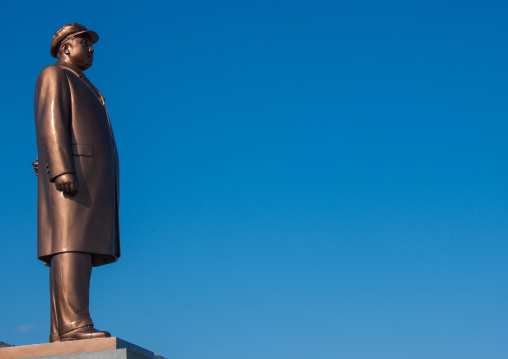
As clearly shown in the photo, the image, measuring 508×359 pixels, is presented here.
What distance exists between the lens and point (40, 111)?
7523mm

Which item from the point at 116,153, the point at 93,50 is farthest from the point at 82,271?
the point at 93,50

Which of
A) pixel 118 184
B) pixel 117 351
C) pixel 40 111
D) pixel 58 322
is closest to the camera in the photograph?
pixel 117 351

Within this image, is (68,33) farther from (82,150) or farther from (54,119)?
(82,150)

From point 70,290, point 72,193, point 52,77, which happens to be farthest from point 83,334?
point 52,77

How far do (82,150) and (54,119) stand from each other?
435mm

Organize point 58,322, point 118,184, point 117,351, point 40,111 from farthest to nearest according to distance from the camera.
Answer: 1. point 118,184
2. point 40,111
3. point 58,322
4. point 117,351

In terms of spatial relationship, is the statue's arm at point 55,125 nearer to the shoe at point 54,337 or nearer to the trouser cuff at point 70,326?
the trouser cuff at point 70,326

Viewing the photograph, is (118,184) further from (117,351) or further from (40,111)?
(117,351)

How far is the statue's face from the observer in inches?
321

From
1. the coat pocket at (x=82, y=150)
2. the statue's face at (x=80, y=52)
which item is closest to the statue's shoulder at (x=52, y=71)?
the statue's face at (x=80, y=52)

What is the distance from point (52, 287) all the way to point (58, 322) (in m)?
0.43

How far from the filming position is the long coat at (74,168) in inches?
285

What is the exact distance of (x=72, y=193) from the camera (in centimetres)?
723

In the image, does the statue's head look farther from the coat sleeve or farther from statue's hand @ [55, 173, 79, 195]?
statue's hand @ [55, 173, 79, 195]
